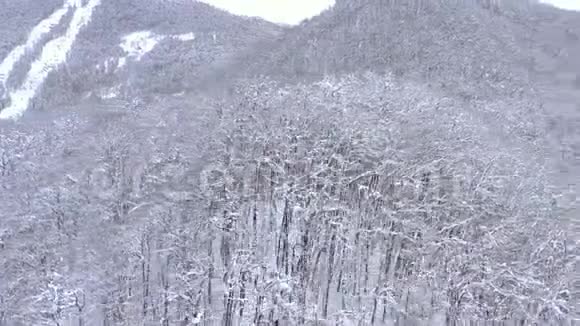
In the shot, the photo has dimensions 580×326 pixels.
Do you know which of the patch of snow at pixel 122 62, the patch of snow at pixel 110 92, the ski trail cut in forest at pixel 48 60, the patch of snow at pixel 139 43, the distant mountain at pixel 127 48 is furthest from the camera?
the patch of snow at pixel 139 43

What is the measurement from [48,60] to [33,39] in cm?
1808

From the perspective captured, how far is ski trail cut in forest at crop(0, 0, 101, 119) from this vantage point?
122m

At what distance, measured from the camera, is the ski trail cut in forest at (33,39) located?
5561 inches

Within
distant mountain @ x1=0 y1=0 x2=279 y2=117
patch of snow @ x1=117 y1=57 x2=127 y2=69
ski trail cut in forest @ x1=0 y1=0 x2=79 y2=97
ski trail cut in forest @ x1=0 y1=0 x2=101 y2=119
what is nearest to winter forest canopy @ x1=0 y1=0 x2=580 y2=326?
distant mountain @ x1=0 y1=0 x2=279 y2=117

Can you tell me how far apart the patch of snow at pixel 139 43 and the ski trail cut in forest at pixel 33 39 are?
83.1ft

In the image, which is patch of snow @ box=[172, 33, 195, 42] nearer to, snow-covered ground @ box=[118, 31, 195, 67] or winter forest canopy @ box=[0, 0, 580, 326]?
snow-covered ground @ box=[118, 31, 195, 67]

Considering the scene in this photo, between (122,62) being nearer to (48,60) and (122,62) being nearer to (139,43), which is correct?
(139,43)

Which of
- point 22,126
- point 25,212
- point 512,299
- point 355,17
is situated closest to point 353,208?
point 512,299

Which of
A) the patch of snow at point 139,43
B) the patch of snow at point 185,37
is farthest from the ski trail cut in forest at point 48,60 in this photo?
the patch of snow at point 185,37

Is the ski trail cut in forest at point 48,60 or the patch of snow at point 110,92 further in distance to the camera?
the ski trail cut in forest at point 48,60

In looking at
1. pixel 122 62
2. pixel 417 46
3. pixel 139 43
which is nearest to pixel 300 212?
pixel 417 46

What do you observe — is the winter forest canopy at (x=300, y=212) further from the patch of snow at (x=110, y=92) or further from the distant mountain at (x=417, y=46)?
the patch of snow at (x=110, y=92)

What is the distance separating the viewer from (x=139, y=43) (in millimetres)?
147125

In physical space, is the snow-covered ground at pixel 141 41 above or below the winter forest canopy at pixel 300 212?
above
